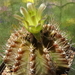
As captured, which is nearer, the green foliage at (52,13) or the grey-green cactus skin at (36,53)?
the grey-green cactus skin at (36,53)

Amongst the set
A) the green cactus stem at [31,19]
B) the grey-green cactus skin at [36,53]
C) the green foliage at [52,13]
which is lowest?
the grey-green cactus skin at [36,53]

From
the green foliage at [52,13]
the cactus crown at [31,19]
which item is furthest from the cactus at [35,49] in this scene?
the green foliage at [52,13]

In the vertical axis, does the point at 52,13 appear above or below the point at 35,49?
above

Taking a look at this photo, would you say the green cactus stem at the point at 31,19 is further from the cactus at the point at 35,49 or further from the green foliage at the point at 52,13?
the green foliage at the point at 52,13

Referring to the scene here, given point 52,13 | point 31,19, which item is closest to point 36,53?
point 31,19

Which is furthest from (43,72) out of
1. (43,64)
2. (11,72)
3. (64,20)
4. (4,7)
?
(4,7)

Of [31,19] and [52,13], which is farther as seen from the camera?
[52,13]

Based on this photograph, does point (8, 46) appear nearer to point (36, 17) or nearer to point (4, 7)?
point (36, 17)

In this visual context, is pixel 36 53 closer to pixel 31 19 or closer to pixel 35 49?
pixel 35 49

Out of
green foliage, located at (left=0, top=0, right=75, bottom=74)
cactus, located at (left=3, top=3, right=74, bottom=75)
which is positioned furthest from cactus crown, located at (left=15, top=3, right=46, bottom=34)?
green foliage, located at (left=0, top=0, right=75, bottom=74)
